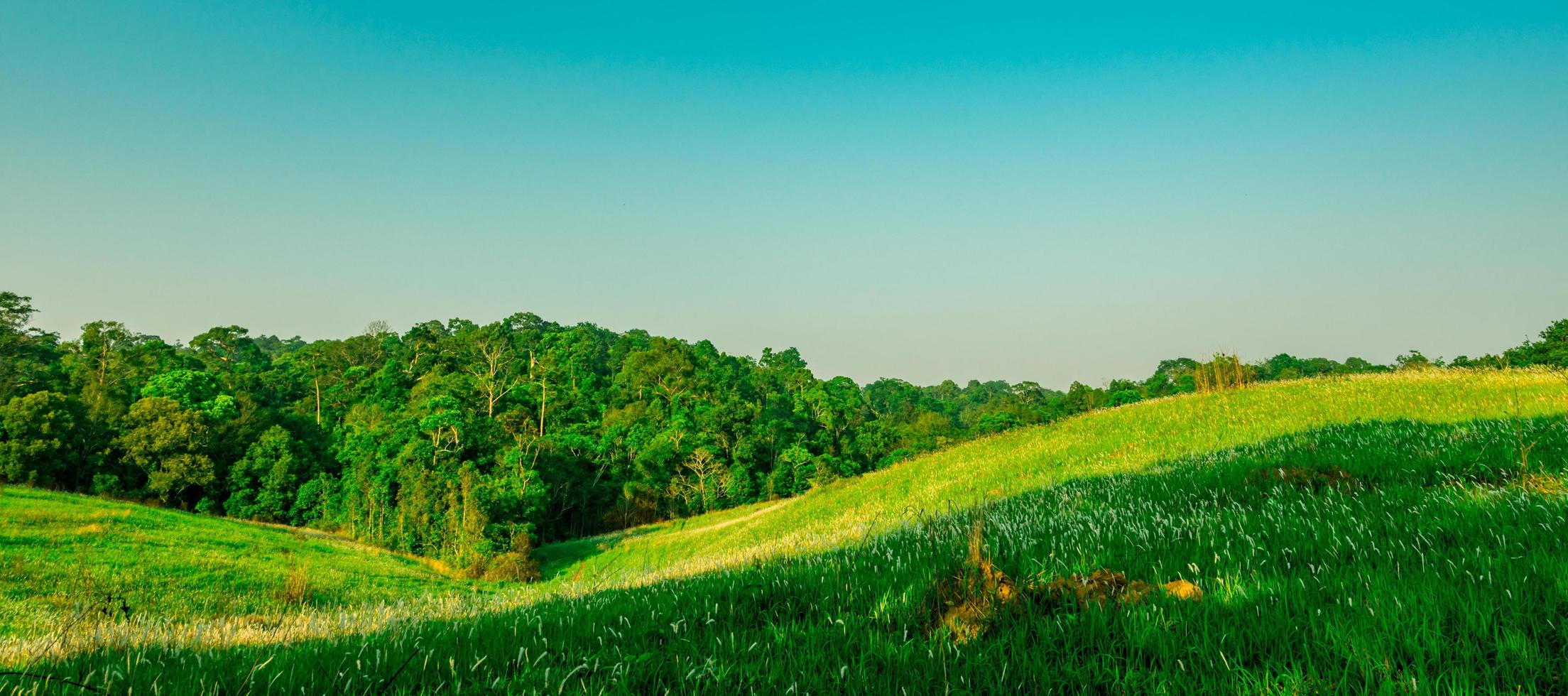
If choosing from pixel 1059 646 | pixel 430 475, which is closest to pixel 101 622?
pixel 1059 646

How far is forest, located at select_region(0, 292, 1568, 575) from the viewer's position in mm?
51094

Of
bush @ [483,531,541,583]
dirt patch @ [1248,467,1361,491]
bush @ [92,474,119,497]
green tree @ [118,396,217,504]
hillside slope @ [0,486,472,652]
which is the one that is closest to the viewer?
dirt patch @ [1248,467,1361,491]

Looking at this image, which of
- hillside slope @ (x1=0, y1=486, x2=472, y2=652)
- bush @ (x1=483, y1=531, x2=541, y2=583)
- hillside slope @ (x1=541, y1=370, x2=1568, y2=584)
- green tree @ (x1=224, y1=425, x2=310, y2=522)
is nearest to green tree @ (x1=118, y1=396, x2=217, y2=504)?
green tree @ (x1=224, y1=425, x2=310, y2=522)

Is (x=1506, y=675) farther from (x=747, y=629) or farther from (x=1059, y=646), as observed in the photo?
(x=747, y=629)

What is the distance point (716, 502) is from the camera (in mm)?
72625

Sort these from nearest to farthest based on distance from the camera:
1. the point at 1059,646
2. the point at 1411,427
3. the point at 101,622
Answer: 1. the point at 1059,646
2. the point at 101,622
3. the point at 1411,427

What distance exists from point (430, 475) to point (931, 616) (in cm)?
5668

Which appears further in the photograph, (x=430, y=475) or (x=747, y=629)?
(x=430, y=475)

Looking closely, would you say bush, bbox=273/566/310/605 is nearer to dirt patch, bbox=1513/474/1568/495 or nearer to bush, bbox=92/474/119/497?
dirt patch, bbox=1513/474/1568/495

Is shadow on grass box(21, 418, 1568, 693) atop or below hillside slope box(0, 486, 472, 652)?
atop

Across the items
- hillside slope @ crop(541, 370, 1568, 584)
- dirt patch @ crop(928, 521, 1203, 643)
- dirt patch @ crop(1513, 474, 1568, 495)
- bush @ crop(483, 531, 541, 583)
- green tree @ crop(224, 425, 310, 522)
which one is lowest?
bush @ crop(483, 531, 541, 583)

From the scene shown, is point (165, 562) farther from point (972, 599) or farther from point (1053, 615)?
point (1053, 615)

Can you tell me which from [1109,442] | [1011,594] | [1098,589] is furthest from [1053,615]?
[1109,442]

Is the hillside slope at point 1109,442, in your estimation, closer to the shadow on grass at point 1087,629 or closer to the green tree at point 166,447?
the shadow on grass at point 1087,629
